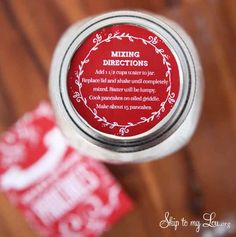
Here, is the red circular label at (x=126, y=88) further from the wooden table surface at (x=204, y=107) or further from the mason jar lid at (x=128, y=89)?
the wooden table surface at (x=204, y=107)

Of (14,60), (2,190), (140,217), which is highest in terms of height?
(14,60)

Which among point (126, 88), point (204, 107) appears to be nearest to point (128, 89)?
point (126, 88)

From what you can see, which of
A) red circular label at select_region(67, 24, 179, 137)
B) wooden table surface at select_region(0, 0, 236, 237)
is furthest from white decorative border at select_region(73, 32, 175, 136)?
wooden table surface at select_region(0, 0, 236, 237)

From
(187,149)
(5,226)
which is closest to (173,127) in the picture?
(187,149)

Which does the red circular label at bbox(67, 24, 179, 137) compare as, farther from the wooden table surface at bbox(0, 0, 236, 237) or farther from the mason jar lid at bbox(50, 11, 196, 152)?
the wooden table surface at bbox(0, 0, 236, 237)

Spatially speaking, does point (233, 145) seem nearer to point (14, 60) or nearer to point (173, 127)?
point (173, 127)

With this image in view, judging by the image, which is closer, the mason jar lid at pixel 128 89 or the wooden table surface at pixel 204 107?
the mason jar lid at pixel 128 89

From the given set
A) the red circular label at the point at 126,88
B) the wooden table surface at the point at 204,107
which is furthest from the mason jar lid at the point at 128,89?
the wooden table surface at the point at 204,107
